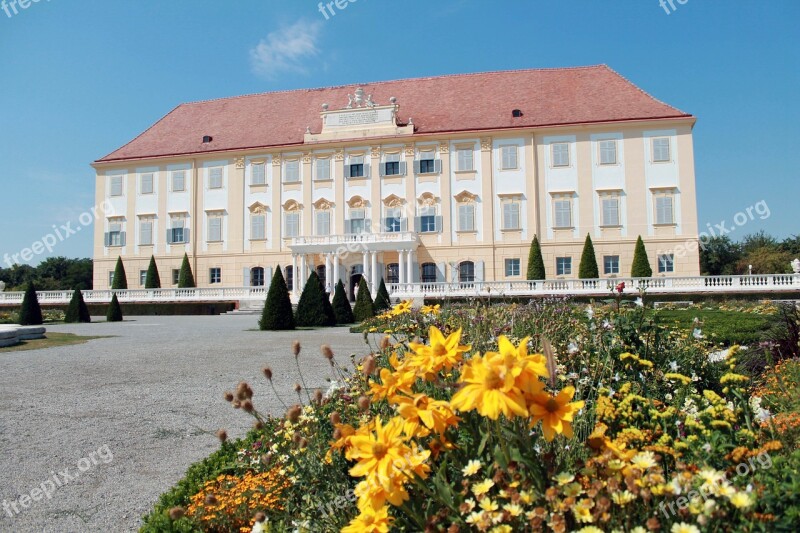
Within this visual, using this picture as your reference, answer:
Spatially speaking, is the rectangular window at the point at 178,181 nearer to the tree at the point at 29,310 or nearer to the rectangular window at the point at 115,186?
the rectangular window at the point at 115,186

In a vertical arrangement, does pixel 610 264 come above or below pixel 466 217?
below

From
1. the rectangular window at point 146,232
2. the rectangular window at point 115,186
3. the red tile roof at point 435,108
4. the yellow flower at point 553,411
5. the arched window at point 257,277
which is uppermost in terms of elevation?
the red tile roof at point 435,108

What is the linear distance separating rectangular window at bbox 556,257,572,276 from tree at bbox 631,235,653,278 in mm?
3274

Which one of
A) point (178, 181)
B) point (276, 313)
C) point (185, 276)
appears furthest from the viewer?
point (178, 181)

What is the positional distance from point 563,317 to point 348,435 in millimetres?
5543

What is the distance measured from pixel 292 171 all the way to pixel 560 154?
15.3 meters

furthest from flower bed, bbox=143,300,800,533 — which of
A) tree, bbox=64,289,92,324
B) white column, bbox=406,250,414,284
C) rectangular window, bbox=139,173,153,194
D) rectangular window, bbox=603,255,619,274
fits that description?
rectangular window, bbox=139,173,153,194

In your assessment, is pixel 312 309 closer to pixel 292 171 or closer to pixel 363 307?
pixel 363 307

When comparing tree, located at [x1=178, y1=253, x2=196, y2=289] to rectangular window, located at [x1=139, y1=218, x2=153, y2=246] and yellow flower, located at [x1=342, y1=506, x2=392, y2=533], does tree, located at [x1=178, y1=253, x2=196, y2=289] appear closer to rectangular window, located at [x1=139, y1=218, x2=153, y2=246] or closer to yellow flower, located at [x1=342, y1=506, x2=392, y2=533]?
rectangular window, located at [x1=139, y1=218, x2=153, y2=246]

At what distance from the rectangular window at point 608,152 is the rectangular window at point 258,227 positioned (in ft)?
63.3

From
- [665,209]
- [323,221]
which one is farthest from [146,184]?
[665,209]

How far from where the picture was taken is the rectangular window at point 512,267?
98.2ft

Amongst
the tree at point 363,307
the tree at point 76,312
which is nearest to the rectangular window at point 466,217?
the tree at point 363,307

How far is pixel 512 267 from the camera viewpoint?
3006 centimetres
